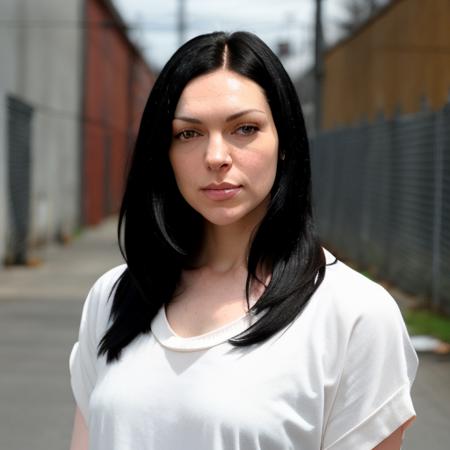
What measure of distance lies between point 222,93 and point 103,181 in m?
35.1

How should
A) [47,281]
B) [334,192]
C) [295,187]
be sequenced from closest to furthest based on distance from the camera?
1. [295,187]
2. [47,281]
3. [334,192]

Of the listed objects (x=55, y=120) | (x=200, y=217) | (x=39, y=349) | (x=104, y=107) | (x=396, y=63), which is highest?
(x=396, y=63)

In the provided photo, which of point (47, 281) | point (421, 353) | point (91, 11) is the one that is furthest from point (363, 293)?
point (91, 11)

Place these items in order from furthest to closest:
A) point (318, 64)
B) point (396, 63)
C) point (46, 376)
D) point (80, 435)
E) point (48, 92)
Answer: point (48, 92)
point (318, 64)
point (396, 63)
point (46, 376)
point (80, 435)

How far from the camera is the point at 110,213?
39.4m

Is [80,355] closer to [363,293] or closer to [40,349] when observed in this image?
[363,293]

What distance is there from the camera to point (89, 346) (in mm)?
2221

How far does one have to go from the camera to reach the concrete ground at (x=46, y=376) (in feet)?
20.0

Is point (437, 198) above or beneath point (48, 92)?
beneath

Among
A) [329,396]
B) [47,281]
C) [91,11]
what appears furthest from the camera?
[91,11]

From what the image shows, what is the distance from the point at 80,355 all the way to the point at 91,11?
30351 mm

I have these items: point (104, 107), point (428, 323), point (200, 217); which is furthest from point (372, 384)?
point (104, 107)

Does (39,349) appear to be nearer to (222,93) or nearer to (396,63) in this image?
(222,93)

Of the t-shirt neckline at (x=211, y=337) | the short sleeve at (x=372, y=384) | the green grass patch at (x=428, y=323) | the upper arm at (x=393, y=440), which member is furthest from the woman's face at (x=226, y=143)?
the green grass patch at (x=428, y=323)
